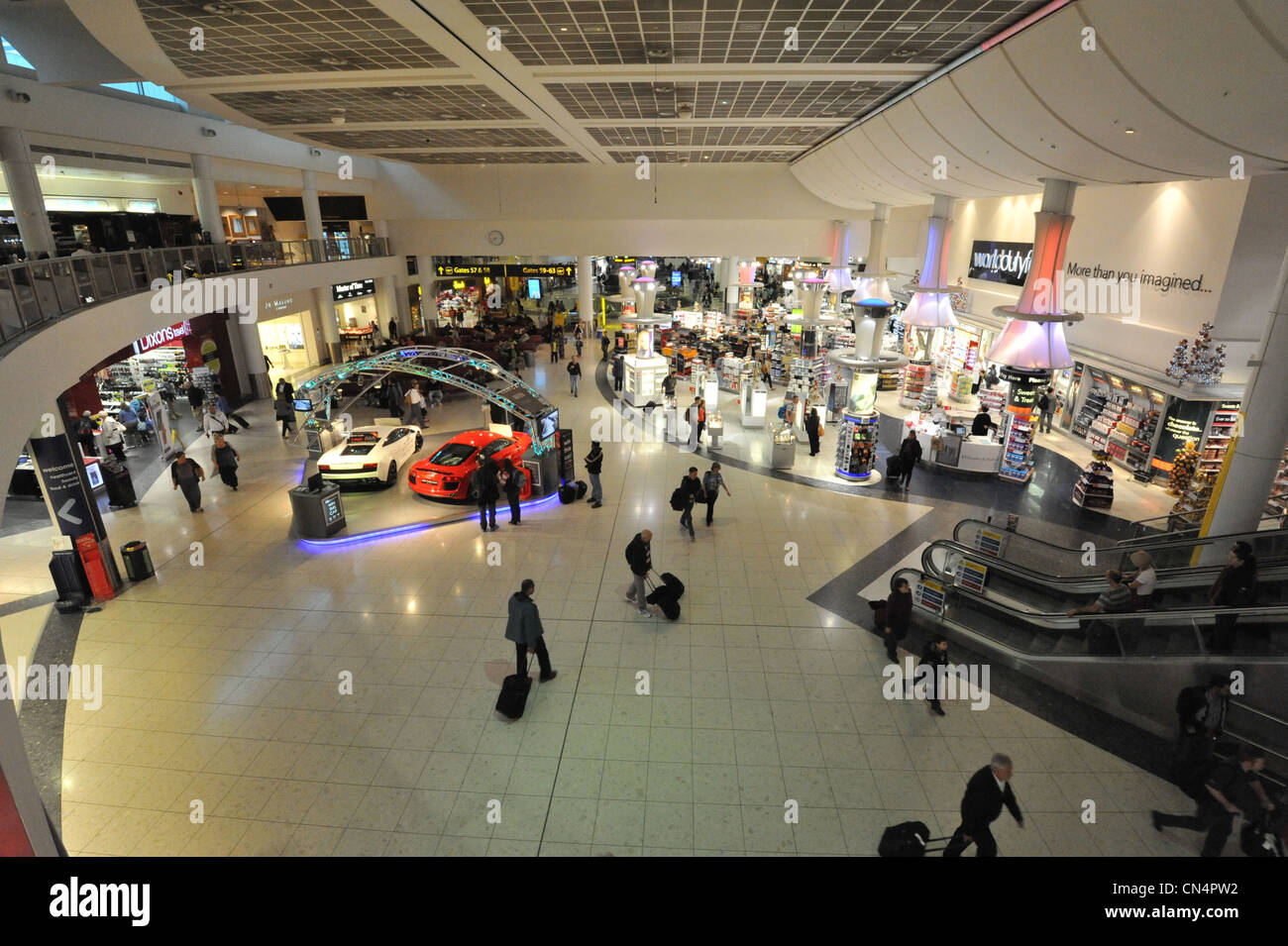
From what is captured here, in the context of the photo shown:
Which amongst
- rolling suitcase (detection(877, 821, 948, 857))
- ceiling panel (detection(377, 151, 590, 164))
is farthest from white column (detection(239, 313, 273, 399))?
rolling suitcase (detection(877, 821, 948, 857))

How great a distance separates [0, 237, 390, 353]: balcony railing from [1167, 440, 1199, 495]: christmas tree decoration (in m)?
18.4

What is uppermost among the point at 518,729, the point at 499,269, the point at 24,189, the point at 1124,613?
the point at 24,189

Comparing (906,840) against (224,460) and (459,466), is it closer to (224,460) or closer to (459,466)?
(459,466)

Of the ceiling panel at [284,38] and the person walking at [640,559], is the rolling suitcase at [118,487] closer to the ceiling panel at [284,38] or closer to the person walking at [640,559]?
the ceiling panel at [284,38]

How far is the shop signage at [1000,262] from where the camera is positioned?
17.8 m

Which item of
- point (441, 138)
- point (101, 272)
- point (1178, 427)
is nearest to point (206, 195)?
point (441, 138)

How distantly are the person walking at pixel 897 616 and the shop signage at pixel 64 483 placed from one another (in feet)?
36.1

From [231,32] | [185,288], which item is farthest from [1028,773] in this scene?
[185,288]

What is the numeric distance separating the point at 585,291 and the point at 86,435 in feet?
67.7

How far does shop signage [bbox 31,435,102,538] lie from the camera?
27.8 feet

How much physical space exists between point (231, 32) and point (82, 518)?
695cm

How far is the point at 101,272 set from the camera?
10.4 m

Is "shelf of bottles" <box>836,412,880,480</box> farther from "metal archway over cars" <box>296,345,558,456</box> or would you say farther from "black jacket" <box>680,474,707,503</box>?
"metal archway over cars" <box>296,345,558,456</box>

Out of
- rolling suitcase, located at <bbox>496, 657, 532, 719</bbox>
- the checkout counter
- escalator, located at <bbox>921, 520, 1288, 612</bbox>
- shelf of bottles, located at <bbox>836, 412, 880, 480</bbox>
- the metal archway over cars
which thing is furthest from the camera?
the checkout counter
